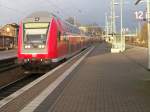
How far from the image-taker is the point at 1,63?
31.9 metres

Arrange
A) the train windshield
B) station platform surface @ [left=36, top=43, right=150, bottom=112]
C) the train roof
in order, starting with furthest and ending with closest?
1. the train roof
2. the train windshield
3. station platform surface @ [left=36, top=43, right=150, bottom=112]

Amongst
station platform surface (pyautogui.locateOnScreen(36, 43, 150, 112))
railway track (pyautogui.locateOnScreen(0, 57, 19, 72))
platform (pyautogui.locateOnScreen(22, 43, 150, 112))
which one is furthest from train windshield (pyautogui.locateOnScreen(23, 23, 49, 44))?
Result: platform (pyautogui.locateOnScreen(22, 43, 150, 112))

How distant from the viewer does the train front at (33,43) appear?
23.5 meters

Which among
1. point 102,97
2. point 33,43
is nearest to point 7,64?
point 33,43

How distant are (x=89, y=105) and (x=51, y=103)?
970mm

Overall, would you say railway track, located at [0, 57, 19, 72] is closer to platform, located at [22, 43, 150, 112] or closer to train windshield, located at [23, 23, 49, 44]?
train windshield, located at [23, 23, 49, 44]

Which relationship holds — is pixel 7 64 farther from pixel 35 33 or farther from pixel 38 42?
pixel 38 42

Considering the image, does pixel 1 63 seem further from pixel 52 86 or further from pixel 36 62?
pixel 52 86

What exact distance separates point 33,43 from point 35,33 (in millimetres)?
637

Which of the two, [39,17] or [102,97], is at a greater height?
[39,17]

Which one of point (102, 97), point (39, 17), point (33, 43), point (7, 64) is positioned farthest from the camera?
point (7, 64)

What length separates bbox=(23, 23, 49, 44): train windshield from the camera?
23797 millimetres

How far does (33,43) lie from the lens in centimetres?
2372

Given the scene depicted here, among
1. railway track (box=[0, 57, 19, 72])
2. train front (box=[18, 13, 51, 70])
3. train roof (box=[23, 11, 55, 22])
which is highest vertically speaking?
train roof (box=[23, 11, 55, 22])
